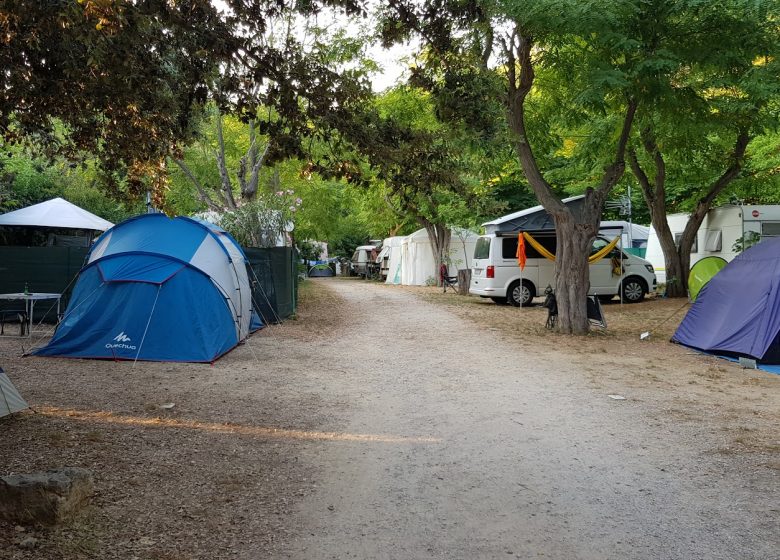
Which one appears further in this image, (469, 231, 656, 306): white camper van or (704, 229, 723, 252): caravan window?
(704, 229, 723, 252): caravan window

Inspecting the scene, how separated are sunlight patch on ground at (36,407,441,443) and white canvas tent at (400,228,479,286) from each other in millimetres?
24347

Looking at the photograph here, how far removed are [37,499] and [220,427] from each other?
2434mm

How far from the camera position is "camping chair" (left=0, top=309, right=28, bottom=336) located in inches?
481

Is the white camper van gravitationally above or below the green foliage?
below

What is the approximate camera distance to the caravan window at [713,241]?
65.2 ft

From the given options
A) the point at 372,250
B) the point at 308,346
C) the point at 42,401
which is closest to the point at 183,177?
the point at 308,346

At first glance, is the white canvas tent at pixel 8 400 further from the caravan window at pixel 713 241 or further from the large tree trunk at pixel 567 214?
the caravan window at pixel 713 241

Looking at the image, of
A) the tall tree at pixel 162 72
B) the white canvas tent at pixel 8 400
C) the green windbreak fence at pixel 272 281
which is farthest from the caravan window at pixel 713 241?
the white canvas tent at pixel 8 400

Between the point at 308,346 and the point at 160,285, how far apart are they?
3.03m

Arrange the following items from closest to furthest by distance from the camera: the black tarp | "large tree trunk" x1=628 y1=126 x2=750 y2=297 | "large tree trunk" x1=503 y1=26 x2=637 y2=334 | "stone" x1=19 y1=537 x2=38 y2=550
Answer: "stone" x1=19 y1=537 x2=38 y2=550 < "large tree trunk" x1=503 y1=26 x2=637 y2=334 < "large tree trunk" x1=628 y1=126 x2=750 y2=297 < the black tarp

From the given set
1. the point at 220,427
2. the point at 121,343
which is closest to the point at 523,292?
the point at 121,343

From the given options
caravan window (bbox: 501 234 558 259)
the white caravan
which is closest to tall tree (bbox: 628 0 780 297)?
the white caravan

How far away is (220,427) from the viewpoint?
242 inches

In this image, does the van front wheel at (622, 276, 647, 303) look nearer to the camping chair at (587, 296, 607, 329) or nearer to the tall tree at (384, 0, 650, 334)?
the tall tree at (384, 0, 650, 334)
